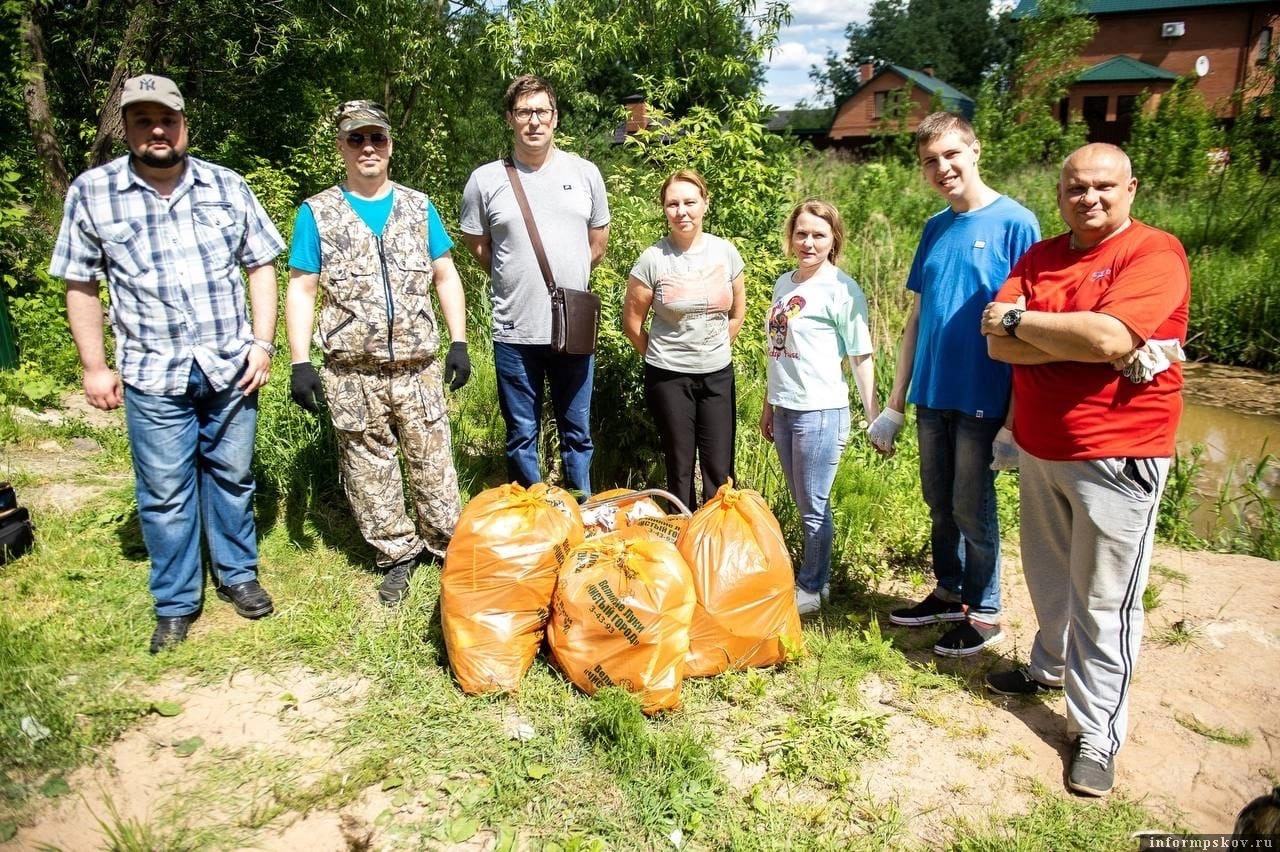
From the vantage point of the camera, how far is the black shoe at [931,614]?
3441 millimetres

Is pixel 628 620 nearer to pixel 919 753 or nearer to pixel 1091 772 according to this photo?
pixel 919 753

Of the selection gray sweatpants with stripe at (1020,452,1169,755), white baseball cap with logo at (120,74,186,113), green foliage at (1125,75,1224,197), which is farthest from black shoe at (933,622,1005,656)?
green foliage at (1125,75,1224,197)

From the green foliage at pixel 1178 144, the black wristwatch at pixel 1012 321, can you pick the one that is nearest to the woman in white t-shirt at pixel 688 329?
the black wristwatch at pixel 1012 321

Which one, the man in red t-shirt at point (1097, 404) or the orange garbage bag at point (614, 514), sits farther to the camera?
the orange garbage bag at point (614, 514)

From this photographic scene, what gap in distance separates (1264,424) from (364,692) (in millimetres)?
7717

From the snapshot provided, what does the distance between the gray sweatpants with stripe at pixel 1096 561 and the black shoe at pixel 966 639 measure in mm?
473

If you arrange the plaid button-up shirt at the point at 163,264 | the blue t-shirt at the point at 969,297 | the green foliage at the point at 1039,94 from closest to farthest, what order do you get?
the blue t-shirt at the point at 969,297 < the plaid button-up shirt at the point at 163,264 < the green foliage at the point at 1039,94

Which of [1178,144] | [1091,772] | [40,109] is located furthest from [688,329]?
[1178,144]

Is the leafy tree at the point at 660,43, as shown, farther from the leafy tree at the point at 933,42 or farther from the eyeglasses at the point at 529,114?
the leafy tree at the point at 933,42

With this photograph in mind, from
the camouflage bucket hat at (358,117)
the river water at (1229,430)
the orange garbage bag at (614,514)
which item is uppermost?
the camouflage bucket hat at (358,117)

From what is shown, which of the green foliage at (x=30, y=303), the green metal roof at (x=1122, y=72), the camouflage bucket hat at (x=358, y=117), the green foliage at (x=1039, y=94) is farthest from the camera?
the green metal roof at (x=1122, y=72)

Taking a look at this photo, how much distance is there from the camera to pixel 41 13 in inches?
304

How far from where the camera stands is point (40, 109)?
300 inches

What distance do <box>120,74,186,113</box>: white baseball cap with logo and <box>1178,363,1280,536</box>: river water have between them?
5656 mm
